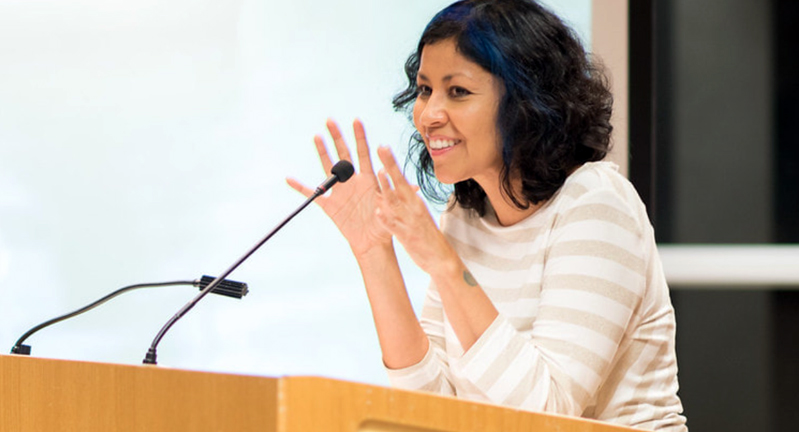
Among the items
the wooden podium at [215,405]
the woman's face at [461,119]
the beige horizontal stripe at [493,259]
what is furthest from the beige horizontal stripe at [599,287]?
the wooden podium at [215,405]

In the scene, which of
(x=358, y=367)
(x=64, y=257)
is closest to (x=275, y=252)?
(x=358, y=367)

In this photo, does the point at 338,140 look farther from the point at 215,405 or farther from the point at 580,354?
the point at 215,405

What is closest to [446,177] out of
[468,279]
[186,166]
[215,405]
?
[468,279]

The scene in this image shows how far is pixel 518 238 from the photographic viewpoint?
1.64 m

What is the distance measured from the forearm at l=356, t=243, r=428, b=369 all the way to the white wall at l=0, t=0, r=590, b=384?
88 centimetres

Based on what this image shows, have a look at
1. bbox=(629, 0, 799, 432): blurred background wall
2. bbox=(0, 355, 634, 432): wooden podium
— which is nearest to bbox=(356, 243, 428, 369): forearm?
bbox=(0, 355, 634, 432): wooden podium

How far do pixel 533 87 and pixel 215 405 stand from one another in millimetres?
897

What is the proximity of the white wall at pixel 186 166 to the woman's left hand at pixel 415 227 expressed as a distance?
44.5 inches

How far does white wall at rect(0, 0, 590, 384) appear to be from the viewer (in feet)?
8.32

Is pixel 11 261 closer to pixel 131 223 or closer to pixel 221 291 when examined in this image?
pixel 131 223

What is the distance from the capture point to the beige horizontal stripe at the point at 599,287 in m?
1.44

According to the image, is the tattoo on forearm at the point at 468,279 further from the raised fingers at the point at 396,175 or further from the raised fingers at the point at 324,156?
the raised fingers at the point at 324,156

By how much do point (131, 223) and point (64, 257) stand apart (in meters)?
0.20

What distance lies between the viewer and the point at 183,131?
255 centimetres
